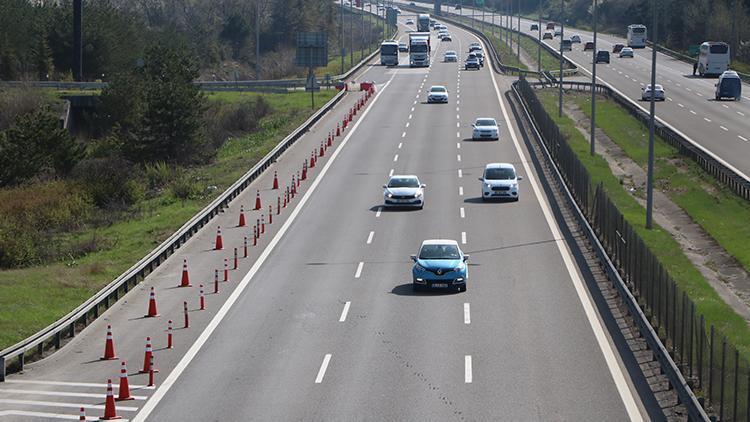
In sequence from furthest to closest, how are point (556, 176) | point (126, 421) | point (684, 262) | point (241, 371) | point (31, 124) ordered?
point (31, 124) < point (556, 176) < point (684, 262) < point (241, 371) < point (126, 421)

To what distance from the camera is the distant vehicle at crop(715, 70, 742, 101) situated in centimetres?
9794

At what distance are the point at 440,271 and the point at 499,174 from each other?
18058 millimetres

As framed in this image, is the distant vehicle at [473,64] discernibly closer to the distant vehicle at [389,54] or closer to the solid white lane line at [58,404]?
the distant vehicle at [389,54]

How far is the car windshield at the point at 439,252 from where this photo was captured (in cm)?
3491

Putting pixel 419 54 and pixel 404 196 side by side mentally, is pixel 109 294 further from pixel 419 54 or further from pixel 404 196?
pixel 419 54

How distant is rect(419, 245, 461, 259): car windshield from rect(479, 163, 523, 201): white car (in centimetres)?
1535

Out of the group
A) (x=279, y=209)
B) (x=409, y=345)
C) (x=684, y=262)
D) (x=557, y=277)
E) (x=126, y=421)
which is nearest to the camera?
(x=126, y=421)

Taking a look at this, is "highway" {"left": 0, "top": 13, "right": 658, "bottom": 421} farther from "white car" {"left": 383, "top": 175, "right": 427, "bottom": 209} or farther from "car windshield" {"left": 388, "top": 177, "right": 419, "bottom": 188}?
→ "car windshield" {"left": 388, "top": 177, "right": 419, "bottom": 188}

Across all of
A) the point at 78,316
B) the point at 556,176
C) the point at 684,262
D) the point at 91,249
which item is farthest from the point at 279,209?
the point at 78,316

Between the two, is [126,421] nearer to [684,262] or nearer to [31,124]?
[684,262]

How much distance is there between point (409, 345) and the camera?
28.3 meters

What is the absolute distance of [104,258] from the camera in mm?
42219

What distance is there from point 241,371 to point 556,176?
3017 cm

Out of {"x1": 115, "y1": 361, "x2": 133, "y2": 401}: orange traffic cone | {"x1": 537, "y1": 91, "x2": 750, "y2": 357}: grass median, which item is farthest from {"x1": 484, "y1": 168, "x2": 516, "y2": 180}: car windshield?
{"x1": 115, "y1": 361, "x2": 133, "y2": 401}: orange traffic cone
